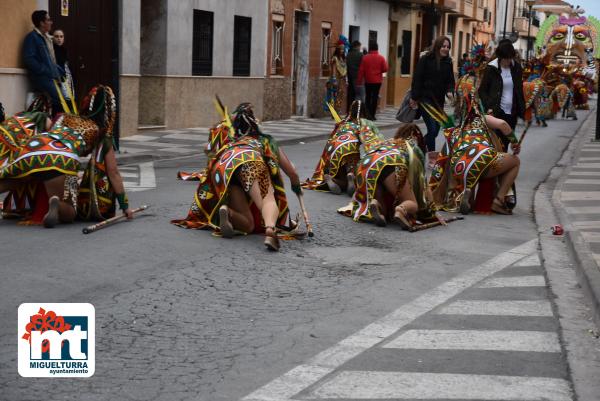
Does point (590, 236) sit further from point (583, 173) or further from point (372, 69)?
point (372, 69)

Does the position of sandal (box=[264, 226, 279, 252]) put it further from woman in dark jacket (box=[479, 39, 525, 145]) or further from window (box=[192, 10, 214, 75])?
window (box=[192, 10, 214, 75])

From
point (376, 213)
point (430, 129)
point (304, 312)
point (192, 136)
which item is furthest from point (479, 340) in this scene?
point (192, 136)

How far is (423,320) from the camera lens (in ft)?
22.0

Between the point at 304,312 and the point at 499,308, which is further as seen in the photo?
the point at 499,308

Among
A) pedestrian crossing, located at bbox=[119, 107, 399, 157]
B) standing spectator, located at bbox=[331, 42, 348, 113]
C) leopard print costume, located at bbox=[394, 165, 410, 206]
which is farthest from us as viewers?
standing spectator, located at bbox=[331, 42, 348, 113]

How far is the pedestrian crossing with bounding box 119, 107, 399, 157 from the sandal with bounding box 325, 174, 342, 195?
487 cm

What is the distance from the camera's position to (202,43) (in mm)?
23875

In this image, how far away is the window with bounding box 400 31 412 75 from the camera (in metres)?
41.4

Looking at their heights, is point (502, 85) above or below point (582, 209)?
above

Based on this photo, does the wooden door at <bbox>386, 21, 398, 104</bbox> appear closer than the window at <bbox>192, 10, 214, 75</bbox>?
No

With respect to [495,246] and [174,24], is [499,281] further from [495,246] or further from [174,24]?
[174,24]

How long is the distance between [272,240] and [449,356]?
9.53ft

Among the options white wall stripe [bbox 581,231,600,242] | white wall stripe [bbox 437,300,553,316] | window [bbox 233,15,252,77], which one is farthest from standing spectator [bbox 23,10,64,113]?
window [bbox 233,15,252,77]

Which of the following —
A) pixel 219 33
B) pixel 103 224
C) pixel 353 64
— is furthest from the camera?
pixel 353 64
